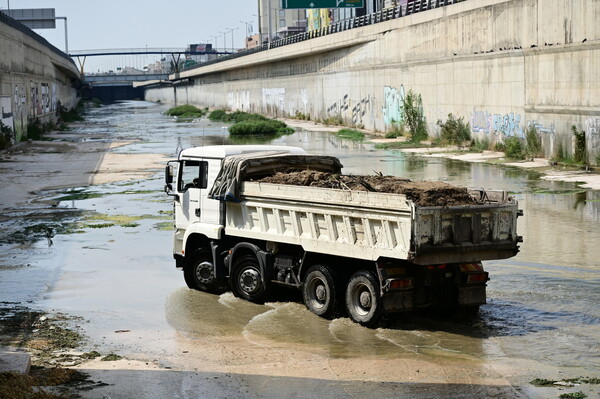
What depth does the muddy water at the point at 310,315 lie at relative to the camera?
11.2m

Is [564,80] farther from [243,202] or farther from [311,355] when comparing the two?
[311,355]

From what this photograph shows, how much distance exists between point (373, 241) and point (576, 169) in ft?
66.8

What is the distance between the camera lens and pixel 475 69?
41594 millimetres

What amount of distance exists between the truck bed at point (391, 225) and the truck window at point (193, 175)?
209 cm

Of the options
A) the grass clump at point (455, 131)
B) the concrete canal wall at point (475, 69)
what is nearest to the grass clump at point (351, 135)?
the concrete canal wall at point (475, 69)

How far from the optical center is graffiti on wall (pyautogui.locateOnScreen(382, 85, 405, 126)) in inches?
2096

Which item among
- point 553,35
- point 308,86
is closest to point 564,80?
point 553,35

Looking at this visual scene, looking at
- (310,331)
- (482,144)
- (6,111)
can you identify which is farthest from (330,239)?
(6,111)

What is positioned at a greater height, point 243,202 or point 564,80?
point 564,80

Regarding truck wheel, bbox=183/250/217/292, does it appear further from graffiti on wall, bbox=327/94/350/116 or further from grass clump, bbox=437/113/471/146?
graffiti on wall, bbox=327/94/350/116

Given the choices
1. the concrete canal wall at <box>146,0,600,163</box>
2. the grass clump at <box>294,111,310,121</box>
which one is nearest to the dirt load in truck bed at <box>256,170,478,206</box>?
the concrete canal wall at <box>146,0,600,163</box>

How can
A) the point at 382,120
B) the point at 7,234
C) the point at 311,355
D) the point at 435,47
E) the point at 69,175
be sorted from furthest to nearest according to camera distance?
the point at 382,120 < the point at 435,47 < the point at 69,175 < the point at 7,234 < the point at 311,355

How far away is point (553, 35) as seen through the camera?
3297 cm

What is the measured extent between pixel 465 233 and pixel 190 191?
5.42 metres
